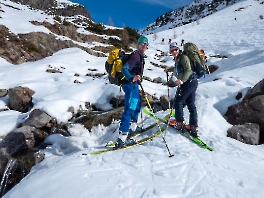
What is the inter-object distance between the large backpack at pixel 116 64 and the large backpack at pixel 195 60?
1476 millimetres

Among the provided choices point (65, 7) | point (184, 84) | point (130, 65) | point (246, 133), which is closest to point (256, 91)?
point (246, 133)

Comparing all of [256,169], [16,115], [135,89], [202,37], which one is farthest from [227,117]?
[202,37]

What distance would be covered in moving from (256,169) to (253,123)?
2.74m

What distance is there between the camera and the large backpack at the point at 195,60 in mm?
5309

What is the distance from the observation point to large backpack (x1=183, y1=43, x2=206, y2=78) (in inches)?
209

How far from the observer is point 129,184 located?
3.79 m

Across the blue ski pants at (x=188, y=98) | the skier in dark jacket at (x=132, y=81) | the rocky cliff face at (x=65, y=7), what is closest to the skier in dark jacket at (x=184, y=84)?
the blue ski pants at (x=188, y=98)

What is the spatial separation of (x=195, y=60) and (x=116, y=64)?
190 centimetres

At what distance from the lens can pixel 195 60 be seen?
17.5ft

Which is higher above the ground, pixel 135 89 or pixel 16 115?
pixel 135 89

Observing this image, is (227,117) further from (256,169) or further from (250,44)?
(250,44)

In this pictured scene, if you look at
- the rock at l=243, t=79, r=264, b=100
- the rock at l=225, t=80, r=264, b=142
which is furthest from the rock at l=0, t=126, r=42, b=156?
the rock at l=243, t=79, r=264, b=100

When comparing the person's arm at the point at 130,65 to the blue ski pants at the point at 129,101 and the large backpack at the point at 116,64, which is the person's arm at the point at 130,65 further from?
the blue ski pants at the point at 129,101

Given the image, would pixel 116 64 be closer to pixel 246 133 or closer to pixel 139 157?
pixel 139 157
